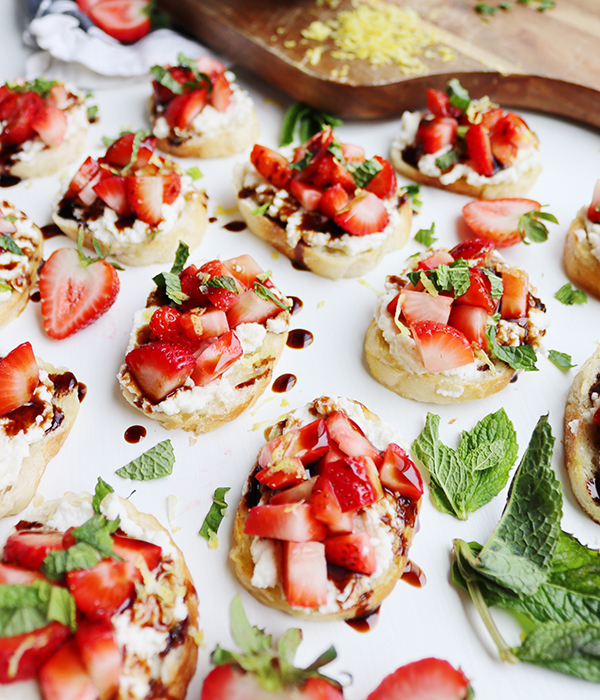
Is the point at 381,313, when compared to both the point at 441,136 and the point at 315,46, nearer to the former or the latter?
the point at 441,136

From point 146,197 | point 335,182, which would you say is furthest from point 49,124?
point 335,182

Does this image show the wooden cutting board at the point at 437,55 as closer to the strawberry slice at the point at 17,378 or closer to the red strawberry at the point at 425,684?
the strawberry slice at the point at 17,378

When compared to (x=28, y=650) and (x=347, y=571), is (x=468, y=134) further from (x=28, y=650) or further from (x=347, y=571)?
(x=28, y=650)

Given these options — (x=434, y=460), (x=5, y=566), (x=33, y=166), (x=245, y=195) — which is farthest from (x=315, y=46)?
(x=5, y=566)

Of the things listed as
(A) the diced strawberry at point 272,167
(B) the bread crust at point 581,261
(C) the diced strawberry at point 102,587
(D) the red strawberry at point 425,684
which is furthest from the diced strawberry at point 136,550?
(B) the bread crust at point 581,261

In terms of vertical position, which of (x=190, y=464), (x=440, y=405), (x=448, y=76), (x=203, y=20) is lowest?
(x=190, y=464)
